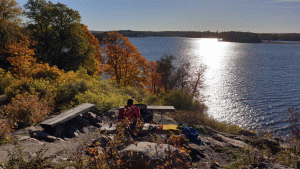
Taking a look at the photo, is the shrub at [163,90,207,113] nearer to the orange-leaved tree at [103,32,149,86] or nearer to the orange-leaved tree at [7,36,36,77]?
the orange-leaved tree at [7,36,36,77]

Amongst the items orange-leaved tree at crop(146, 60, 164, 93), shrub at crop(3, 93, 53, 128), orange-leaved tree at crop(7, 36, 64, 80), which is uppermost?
orange-leaved tree at crop(7, 36, 64, 80)

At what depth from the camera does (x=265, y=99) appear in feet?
96.9

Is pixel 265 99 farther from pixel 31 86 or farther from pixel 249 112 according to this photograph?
pixel 31 86

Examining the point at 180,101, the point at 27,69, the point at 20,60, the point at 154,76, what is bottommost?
the point at 154,76

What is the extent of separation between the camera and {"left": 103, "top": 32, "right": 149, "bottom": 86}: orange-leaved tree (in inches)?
1061

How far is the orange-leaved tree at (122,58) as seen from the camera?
88.4ft

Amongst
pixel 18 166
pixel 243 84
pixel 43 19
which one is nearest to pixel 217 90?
pixel 243 84

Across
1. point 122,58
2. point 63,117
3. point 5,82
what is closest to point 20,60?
point 5,82

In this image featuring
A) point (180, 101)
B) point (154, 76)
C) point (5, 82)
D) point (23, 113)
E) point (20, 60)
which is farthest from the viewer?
point (154, 76)

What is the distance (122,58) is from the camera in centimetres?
2794

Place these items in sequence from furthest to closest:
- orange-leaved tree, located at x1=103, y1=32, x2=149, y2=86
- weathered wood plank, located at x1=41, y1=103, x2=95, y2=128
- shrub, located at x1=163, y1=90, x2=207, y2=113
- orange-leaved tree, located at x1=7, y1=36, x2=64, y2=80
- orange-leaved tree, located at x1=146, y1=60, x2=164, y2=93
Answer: orange-leaved tree, located at x1=146, y1=60, x2=164, y2=93
orange-leaved tree, located at x1=103, y1=32, x2=149, y2=86
shrub, located at x1=163, y1=90, x2=207, y2=113
orange-leaved tree, located at x1=7, y1=36, x2=64, y2=80
weathered wood plank, located at x1=41, y1=103, x2=95, y2=128

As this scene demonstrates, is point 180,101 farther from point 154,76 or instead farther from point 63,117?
point 154,76

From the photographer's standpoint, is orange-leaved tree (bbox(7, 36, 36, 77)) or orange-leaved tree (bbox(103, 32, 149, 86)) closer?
orange-leaved tree (bbox(7, 36, 36, 77))

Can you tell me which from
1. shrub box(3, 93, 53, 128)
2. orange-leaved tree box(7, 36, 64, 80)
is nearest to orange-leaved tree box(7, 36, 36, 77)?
orange-leaved tree box(7, 36, 64, 80)
